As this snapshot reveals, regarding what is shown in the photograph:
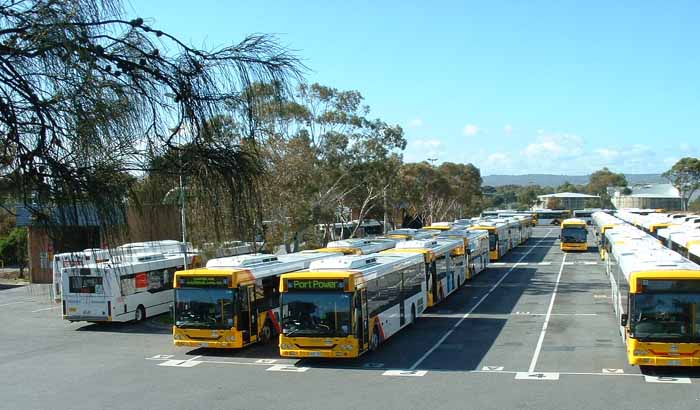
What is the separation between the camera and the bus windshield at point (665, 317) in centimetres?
1603

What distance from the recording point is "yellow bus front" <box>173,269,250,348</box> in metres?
20.2

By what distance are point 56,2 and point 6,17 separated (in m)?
0.31

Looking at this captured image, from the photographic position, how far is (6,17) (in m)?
3.84

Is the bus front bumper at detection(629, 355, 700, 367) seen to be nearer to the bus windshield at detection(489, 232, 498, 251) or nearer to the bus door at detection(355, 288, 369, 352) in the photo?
the bus door at detection(355, 288, 369, 352)

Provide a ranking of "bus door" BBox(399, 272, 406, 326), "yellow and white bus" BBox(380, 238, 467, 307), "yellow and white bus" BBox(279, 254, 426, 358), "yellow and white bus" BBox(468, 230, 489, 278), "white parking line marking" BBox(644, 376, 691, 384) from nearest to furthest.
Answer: "white parking line marking" BBox(644, 376, 691, 384) → "yellow and white bus" BBox(279, 254, 426, 358) → "bus door" BBox(399, 272, 406, 326) → "yellow and white bus" BBox(380, 238, 467, 307) → "yellow and white bus" BBox(468, 230, 489, 278)

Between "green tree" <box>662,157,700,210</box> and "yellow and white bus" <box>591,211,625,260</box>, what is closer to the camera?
"yellow and white bus" <box>591,211,625,260</box>

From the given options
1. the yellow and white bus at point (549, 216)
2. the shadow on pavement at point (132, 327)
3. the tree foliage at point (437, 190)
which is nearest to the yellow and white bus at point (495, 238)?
the tree foliage at point (437, 190)

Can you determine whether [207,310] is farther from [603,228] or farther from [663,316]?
[603,228]

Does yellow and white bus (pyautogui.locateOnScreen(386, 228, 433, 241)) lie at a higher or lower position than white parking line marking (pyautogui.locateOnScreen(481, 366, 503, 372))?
higher

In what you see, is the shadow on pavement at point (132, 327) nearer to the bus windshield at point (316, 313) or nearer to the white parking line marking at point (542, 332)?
the bus windshield at point (316, 313)

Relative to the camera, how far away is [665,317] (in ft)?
53.6

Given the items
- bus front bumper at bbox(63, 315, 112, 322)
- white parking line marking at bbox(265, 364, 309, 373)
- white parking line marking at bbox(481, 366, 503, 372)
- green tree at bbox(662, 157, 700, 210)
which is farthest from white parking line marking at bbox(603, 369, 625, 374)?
green tree at bbox(662, 157, 700, 210)

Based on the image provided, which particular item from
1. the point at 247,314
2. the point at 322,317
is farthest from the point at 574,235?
the point at 322,317

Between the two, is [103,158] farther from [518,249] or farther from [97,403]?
[518,249]
